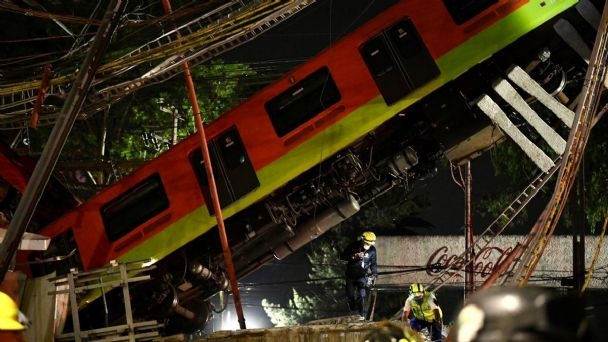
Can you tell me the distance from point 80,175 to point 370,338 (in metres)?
21.7

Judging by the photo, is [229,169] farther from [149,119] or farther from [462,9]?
[149,119]

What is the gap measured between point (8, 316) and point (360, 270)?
9.37 metres

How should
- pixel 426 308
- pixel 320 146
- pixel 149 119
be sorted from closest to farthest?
1. pixel 320 146
2. pixel 426 308
3. pixel 149 119

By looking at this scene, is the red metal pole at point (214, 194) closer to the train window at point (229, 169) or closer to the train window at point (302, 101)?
the train window at point (229, 169)

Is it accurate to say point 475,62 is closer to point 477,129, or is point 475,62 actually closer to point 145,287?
point 477,129

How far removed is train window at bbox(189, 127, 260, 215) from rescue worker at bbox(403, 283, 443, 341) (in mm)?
2979

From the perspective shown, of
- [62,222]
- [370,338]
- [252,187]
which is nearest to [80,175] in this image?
[62,222]

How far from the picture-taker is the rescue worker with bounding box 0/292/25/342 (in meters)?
3.73

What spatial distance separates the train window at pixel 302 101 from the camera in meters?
9.96

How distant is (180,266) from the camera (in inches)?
447

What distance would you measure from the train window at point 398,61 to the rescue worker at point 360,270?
381 cm

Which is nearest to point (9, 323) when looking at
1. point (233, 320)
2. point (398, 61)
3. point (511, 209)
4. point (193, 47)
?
point (193, 47)

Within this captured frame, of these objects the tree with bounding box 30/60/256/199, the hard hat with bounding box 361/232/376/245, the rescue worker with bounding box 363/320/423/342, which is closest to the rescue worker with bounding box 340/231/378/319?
the hard hat with bounding box 361/232/376/245

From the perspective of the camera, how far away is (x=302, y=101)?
10094 mm
